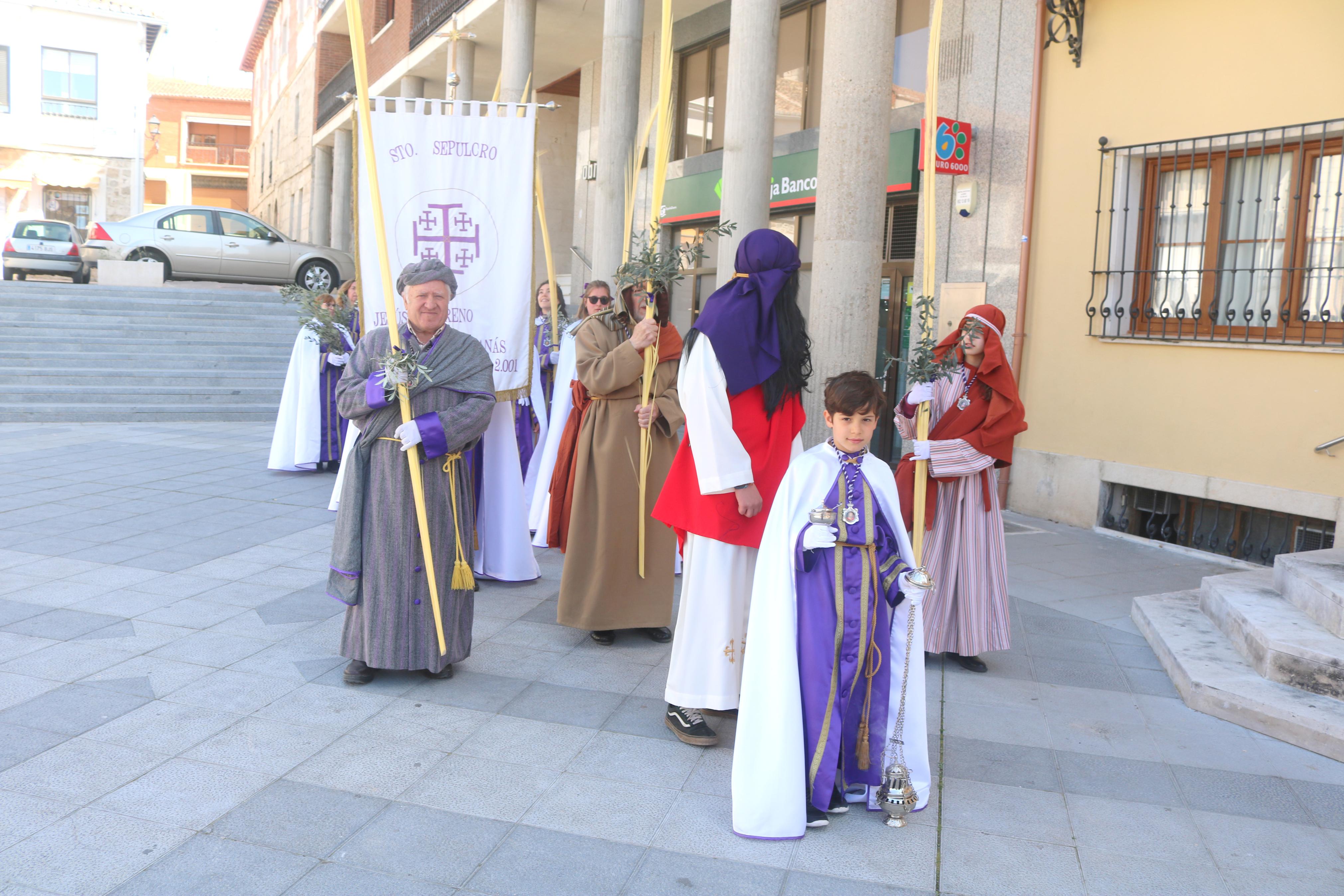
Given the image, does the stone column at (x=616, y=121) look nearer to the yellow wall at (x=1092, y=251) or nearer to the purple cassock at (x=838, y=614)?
the yellow wall at (x=1092, y=251)

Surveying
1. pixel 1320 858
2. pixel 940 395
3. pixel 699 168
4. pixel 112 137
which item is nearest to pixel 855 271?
pixel 940 395

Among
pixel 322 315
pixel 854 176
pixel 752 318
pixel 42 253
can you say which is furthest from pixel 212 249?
pixel 752 318

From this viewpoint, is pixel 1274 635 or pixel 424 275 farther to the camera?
pixel 1274 635

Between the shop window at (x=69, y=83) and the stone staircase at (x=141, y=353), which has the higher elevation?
the shop window at (x=69, y=83)

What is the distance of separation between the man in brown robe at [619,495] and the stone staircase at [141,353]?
32.3ft

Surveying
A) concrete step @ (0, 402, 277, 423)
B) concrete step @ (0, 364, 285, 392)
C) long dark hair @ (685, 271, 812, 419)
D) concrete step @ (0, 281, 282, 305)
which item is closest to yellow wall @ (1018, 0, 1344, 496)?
long dark hair @ (685, 271, 812, 419)

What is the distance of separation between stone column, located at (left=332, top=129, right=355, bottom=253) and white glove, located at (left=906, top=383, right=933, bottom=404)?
24.8 metres

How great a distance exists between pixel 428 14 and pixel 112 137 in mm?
22401

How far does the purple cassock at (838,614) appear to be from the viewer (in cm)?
327

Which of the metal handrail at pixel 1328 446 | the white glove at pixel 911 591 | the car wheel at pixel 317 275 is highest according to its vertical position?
the car wheel at pixel 317 275

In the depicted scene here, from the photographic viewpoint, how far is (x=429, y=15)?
60.2 ft

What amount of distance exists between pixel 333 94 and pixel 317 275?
11.2 m

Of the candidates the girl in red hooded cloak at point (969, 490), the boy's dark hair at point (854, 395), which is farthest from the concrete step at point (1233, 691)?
the boy's dark hair at point (854, 395)

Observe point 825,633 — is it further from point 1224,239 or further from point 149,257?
point 149,257
